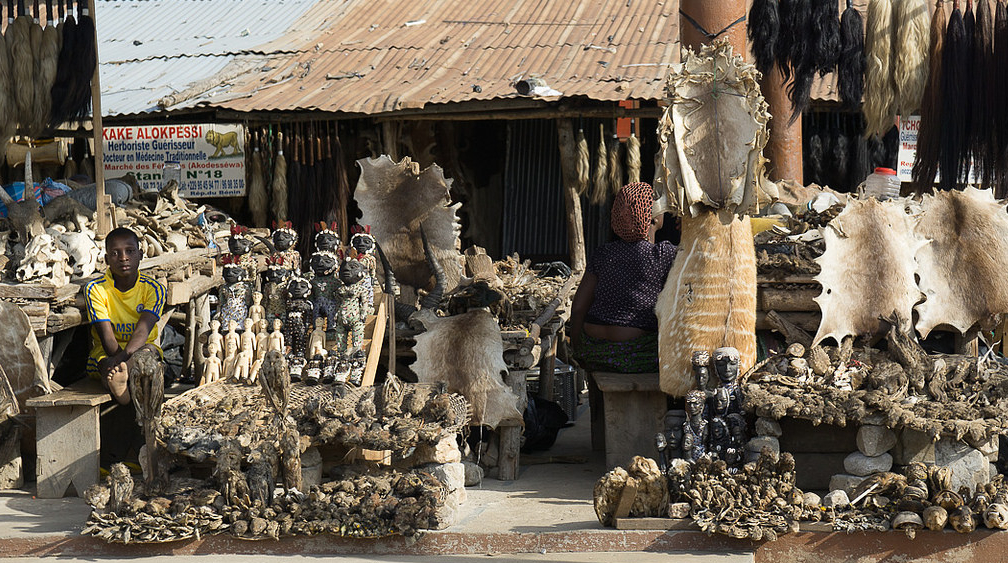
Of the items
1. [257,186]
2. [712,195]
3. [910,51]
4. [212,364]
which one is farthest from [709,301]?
[257,186]

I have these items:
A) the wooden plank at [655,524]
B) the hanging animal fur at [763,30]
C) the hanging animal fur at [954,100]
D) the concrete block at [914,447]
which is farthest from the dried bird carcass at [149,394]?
the hanging animal fur at [954,100]

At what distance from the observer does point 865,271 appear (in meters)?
5.97

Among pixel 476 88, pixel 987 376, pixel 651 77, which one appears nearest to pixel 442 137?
pixel 476 88

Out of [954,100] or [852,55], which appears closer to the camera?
[954,100]

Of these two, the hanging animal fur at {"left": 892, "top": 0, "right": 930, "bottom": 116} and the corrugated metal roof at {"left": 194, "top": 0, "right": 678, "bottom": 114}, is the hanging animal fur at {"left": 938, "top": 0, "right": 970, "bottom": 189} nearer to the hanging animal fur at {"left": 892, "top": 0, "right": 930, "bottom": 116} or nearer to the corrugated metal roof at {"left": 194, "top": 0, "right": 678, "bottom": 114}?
the hanging animal fur at {"left": 892, "top": 0, "right": 930, "bottom": 116}

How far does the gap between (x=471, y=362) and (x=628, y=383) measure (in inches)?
36.5

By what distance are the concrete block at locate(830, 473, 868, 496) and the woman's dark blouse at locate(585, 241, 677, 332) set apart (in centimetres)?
137

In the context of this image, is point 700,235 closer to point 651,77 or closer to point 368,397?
point 368,397

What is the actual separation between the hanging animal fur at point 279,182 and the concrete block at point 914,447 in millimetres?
6509

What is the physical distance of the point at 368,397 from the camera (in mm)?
5676

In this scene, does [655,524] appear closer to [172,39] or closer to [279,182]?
[279,182]

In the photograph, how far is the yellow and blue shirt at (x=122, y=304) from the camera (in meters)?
6.24

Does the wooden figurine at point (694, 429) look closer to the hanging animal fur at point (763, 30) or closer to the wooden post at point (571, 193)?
the hanging animal fur at point (763, 30)

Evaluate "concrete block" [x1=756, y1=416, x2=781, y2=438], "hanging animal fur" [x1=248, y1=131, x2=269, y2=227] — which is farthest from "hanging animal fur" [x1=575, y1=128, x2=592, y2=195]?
"concrete block" [x1=756, y1=416, x2=781, y2=438]
